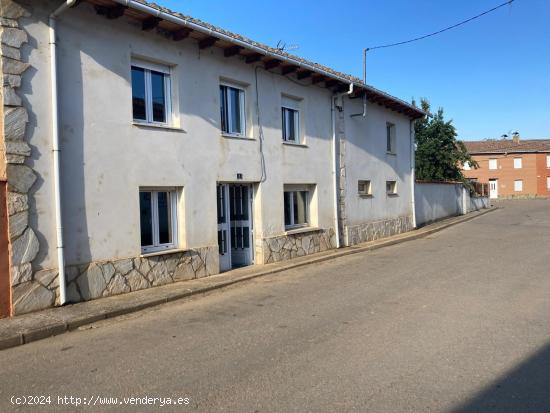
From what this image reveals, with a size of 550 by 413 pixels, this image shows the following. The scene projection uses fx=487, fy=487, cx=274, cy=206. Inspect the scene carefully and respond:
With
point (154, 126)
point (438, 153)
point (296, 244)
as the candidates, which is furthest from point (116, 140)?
point (438, 153)

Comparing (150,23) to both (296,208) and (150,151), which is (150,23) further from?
(296,208)

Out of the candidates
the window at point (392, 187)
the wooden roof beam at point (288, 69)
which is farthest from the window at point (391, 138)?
the wooden roof beam at point (288, 69)

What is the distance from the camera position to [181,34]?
9258 mm

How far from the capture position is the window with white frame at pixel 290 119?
12.8 m

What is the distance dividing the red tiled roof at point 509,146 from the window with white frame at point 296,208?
53520 millimetres

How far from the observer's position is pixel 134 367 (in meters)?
4.85

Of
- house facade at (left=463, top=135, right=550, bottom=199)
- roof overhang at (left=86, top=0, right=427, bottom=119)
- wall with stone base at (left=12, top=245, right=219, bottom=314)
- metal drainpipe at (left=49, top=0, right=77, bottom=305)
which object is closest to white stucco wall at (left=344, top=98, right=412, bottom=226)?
roof overhang at (left=86, top=0, right=427, bottom=119)

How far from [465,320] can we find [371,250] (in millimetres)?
8405

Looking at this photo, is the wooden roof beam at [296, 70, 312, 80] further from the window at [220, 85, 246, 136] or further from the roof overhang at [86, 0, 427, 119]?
the window at [220, 85, 246, 136]

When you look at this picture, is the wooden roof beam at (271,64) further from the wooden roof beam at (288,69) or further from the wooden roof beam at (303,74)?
the wooden roof beam at (303,74)

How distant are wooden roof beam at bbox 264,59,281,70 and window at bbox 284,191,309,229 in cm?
326

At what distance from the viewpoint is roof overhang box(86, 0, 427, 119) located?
8.10 m

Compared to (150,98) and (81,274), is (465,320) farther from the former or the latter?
(150,98)

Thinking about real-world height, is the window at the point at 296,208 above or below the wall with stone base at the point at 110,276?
above
